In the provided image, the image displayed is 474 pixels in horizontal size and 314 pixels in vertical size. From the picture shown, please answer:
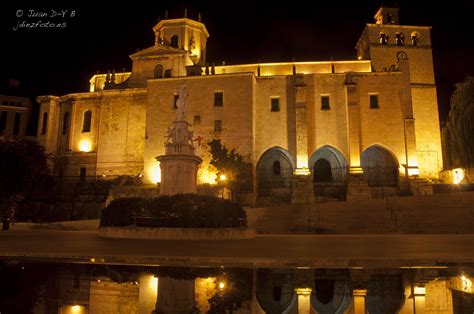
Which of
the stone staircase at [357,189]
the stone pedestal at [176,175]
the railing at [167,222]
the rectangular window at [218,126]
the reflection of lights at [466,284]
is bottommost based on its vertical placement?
the reflection of lights at [466,284]

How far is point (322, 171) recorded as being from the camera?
37.0m

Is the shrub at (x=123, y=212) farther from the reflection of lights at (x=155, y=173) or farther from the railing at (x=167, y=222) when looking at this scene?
the reflection of lights at (x=155, y=173)

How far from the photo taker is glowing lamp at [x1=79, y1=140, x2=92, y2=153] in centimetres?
4044

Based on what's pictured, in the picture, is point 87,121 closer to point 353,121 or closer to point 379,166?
point 353,121

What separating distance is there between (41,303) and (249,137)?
30.3 m

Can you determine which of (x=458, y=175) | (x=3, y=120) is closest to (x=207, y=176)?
(x=458, y=175)

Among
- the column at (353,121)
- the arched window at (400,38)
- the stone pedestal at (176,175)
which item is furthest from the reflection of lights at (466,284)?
the arched window at (400,38)

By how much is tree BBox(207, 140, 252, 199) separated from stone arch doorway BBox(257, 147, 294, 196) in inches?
124

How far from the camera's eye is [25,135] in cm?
5122

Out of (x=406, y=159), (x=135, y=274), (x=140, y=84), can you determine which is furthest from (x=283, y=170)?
(x=135, y=274)

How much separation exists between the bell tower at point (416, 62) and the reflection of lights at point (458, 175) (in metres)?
3.59

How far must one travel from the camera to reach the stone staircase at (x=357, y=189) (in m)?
29.9

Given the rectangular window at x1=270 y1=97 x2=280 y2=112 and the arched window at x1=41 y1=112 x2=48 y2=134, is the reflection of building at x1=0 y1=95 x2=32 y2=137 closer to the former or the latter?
the arched window at x1=41 y1=112 x2=48 y2=134

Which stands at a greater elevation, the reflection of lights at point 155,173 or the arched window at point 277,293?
the reflection of lights at point 155,173
